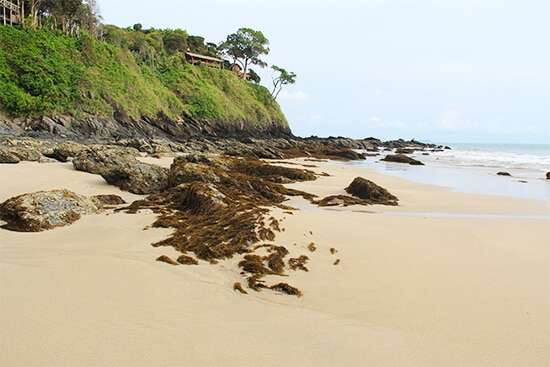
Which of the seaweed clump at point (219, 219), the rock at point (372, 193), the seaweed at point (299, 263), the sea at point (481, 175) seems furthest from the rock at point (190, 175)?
the sea at point (481, 175)

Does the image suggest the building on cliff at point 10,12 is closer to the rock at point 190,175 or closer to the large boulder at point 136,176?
the large boulder at point 136,176

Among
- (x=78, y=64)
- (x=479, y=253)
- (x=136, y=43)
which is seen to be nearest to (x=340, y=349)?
(x=479, y=253)

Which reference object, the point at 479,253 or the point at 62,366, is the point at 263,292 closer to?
the point at 62,366

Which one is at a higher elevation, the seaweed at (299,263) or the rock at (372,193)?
the rock at (372,193)

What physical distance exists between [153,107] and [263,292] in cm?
3141

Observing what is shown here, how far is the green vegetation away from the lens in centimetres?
2328

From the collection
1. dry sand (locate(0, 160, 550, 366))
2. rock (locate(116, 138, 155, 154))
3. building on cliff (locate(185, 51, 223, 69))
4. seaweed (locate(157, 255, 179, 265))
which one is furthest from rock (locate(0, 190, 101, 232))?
building on cliff (locate(185, 51, 223, 69))

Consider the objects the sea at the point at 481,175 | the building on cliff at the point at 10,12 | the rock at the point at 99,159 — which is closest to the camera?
the rock at the point at 99,159

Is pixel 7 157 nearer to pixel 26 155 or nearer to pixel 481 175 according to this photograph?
pixel 26 155

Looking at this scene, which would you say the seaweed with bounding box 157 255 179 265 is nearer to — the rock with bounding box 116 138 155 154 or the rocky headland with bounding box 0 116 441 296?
the rocky headland with bounding box 0 116 441 296

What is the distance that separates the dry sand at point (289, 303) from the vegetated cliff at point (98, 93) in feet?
69.4

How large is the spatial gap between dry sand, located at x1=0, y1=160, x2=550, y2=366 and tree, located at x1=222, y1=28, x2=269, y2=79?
52223mm

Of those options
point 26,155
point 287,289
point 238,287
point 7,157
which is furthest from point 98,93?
point 287,289

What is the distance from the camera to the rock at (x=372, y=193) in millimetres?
7395
